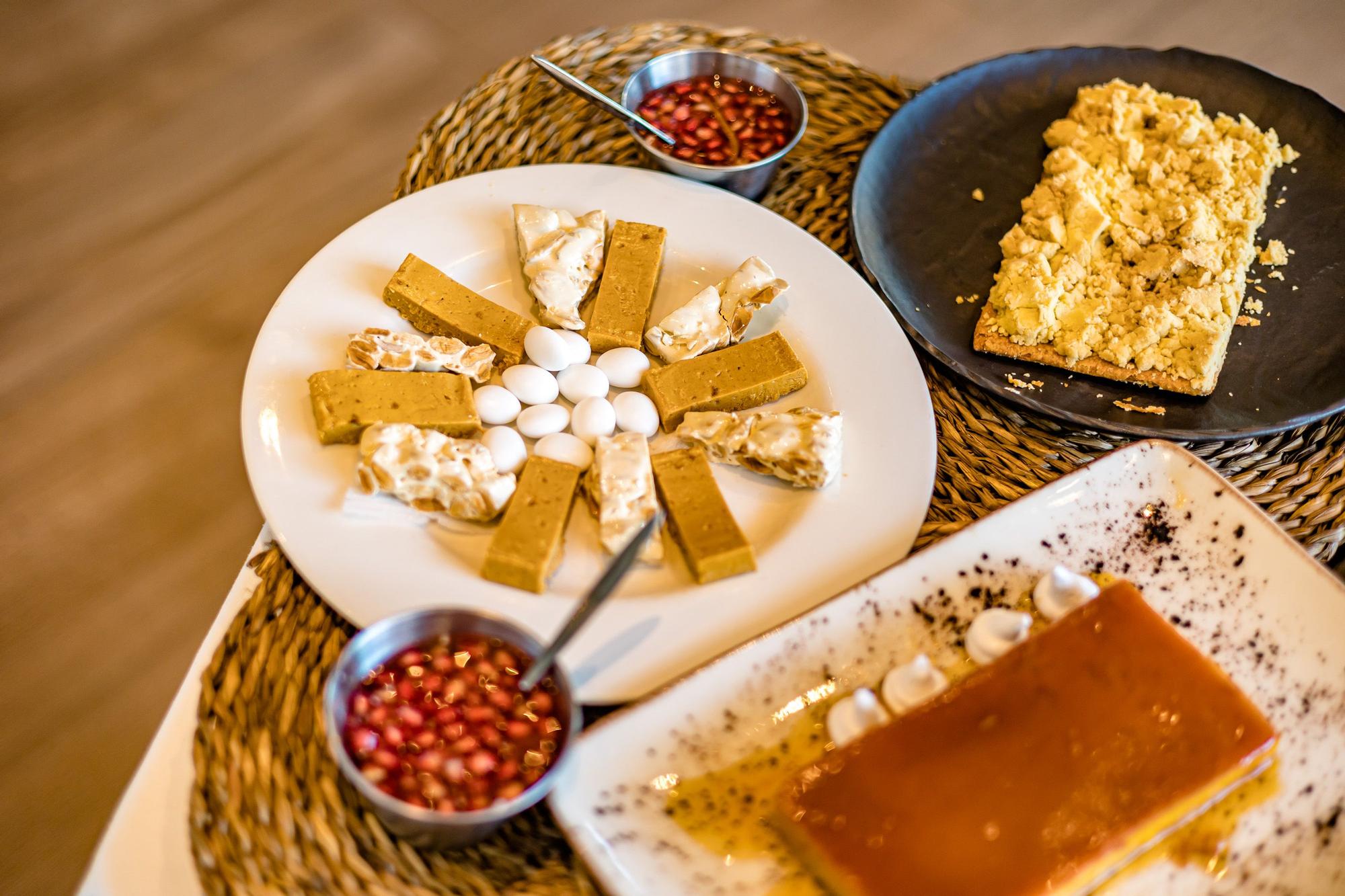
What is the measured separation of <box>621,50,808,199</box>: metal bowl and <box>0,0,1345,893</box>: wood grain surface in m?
1.29

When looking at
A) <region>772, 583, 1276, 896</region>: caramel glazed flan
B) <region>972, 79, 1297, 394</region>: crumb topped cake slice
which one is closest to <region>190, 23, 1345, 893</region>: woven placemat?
<region>972, 79, 1297, 394</region>: crumb topped cake slice

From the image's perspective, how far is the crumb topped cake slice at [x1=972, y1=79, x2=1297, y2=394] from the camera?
2.06 metres

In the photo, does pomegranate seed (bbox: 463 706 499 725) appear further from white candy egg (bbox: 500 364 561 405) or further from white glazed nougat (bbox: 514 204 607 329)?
white glazed nougat (bbox: 514 204 607 329)

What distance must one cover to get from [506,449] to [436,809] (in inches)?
26.9

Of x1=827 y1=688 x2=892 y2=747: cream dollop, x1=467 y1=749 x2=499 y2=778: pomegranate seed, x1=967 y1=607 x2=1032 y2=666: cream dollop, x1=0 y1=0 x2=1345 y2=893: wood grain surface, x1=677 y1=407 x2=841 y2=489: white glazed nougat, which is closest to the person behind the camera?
x1=467 y1=749 x2=499 y2=778: pomegranate seed

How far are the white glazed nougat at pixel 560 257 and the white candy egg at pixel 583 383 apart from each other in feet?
0.38

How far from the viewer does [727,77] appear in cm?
237

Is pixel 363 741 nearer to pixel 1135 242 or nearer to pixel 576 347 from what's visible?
pixel 576 347

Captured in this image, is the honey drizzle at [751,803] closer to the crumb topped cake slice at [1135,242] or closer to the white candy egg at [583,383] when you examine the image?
the white candy egg at [583,383]

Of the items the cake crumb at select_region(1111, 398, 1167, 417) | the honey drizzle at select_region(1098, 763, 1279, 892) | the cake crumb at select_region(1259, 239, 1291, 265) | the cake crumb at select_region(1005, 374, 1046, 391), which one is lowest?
the honey drizzle at select_region(1098, 763, 1279, 892)

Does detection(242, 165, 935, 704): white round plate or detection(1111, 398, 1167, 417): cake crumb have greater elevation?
detection(242, 165, 935, 704): white round plate

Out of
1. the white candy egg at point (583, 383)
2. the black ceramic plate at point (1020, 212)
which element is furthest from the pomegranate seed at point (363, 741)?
the black ceramic plate at point (1020, 212)

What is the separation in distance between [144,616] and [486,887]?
4.79ft

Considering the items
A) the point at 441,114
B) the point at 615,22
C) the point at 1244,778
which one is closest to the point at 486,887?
the point at 1244,778
